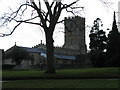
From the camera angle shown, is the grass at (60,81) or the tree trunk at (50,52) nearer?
the grass at (60,81)

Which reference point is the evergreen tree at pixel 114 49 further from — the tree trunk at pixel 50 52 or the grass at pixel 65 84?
the grass at pixel 65 84

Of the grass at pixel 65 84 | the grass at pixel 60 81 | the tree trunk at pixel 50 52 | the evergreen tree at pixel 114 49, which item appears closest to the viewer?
the grass at pixel 65 84

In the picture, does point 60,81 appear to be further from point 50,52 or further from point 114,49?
point 114,49

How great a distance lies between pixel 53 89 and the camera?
1377cm

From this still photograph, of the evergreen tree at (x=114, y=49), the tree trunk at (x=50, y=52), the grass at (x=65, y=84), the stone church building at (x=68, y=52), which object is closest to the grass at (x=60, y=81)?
the grass at (x=65, y=84)

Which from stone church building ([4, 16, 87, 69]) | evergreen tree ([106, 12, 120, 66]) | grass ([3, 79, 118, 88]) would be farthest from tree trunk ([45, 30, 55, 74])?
stone church building ([4, 16, 87, 69])

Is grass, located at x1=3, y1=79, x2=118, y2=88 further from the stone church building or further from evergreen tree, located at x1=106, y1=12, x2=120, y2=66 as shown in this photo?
the stone church building

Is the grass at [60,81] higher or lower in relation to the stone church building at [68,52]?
lower

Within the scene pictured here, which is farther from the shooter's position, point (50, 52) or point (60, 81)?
point (50, 52)

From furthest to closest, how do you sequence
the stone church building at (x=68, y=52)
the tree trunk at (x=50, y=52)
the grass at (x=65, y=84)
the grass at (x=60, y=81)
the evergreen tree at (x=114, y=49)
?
1. the stone church building at (x=68, y=52)
2. the evergreen tree at (x=114, y=49)
3. the tree trunk at (x=50, y=52)
4. the grass at (x=60, y=81)
5. the grass at (x=65, y=84)

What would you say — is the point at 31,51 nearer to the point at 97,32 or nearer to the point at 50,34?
the point at 97,32

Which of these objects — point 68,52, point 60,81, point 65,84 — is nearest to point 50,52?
point 60,81

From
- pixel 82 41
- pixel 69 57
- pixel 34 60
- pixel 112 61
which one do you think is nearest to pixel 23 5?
pixel 112 61

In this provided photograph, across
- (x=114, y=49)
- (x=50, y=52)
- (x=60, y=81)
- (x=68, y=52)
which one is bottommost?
(x=60, y=81)
